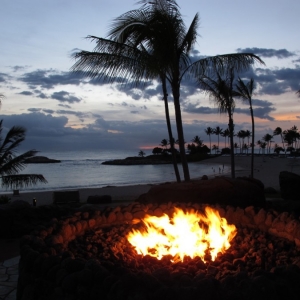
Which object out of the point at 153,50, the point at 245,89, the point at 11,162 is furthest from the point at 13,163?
the point at 245,89

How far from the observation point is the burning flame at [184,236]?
487cm

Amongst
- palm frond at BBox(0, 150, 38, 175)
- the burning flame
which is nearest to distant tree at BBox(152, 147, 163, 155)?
palm frond at BBox(0, 150, 38, 175)

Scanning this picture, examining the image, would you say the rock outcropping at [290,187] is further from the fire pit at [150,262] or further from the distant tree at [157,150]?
the distant tree at [157,150]

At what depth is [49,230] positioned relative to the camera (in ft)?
16.3

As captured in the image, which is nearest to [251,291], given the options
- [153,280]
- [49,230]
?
[153,280]

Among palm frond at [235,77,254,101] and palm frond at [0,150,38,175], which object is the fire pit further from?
palm frond at [235,77,254,101]

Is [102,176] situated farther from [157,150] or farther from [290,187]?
[157,150]

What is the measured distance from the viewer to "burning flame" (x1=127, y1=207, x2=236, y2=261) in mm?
4867

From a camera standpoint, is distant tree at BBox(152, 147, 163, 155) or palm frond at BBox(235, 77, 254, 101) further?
distant tree at BBox(152, 147, 163, 155)

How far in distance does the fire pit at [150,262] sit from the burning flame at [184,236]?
39mm

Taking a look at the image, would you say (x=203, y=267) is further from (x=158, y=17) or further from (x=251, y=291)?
(x=158, y=17)

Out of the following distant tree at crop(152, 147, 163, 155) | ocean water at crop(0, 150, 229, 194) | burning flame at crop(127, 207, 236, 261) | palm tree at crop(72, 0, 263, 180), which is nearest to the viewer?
burning flame at crop(127, 207, 236, 261)

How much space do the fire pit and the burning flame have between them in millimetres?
39

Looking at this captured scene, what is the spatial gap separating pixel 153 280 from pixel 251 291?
718 millimetres
